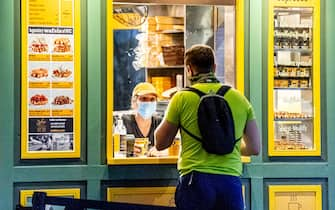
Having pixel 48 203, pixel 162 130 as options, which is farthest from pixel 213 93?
pixel 48 203

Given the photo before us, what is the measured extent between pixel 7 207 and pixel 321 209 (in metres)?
2.42

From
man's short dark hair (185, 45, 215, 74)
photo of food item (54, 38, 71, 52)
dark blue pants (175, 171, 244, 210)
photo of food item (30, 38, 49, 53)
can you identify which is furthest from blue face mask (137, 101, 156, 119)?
dark blue pants (175, 171, 244, 210)

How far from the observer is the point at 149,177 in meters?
4.36

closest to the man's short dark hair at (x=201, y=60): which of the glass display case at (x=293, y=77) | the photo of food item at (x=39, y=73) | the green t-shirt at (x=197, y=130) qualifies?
the green t-shirt at (x=197, y=130)

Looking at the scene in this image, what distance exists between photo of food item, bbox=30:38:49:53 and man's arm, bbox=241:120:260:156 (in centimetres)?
164

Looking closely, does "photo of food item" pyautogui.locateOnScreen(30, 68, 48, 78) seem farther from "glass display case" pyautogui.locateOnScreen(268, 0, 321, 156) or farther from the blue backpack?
"glass display case" pyautogui.locateOnScreen(268, 0, 321, 156)

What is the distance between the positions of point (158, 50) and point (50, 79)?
2.77 ft

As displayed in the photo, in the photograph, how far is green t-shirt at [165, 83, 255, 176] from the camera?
133 inches

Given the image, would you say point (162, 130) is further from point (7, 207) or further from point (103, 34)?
point (7, 207)

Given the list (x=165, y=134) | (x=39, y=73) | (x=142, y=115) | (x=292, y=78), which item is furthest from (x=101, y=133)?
(x=292, y=78)

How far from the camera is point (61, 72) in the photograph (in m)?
4.28

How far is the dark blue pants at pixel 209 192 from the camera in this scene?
3.33m

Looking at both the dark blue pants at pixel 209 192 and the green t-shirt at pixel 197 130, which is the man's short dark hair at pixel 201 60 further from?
the dark blue pants at pixel 209 192

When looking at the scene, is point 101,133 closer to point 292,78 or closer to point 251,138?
point 251,138
